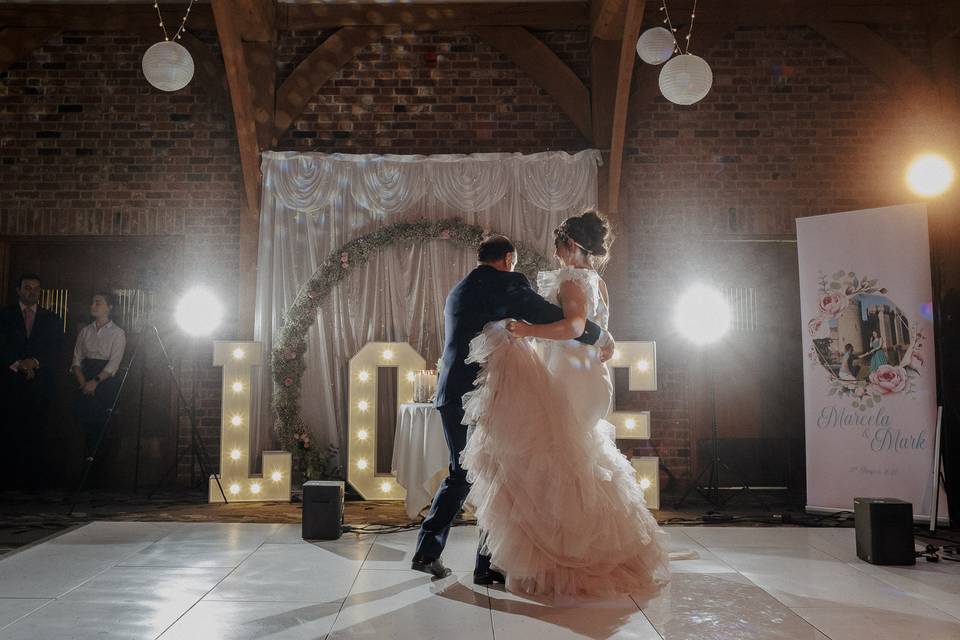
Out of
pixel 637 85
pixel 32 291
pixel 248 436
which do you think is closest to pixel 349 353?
pixel 248 436

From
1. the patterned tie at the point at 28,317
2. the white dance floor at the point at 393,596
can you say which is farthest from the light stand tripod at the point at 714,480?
the patterned tie at the point at 28,317

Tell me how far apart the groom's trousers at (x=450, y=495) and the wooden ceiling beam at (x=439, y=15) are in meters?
4.51

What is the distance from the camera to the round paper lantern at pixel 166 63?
4898mm

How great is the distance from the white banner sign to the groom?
2788 millimetres

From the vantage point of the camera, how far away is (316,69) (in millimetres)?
6773

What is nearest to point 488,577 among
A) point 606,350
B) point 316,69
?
point 606,350

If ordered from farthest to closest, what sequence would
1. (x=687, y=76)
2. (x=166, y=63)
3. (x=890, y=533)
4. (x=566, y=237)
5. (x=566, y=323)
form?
(x=687, y=76) → (x=166, y=63) → (x=890, y=533) → (x=566, y=237) → (x=566, y=323)

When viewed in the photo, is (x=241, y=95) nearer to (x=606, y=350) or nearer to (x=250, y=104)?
(x=250, y=104)

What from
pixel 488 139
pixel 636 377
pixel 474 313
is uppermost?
pixel 488 139

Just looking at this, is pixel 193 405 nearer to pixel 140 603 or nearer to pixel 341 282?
pixel 341 282

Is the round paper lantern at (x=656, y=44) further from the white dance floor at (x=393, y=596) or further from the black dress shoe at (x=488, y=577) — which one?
the black dress shoe at (x=488, y=577)

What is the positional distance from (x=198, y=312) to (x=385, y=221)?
1717 millimetres

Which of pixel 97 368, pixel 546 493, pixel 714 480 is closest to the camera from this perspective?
pixel 546 493

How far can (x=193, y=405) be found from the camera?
21.2ft
